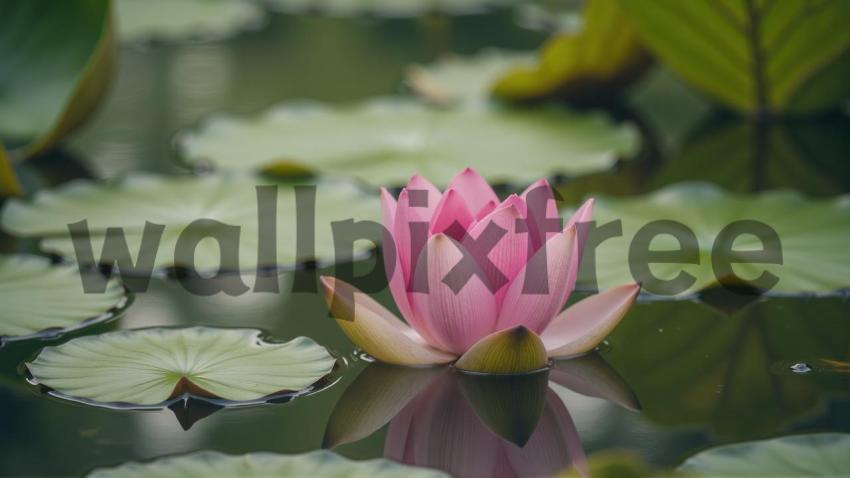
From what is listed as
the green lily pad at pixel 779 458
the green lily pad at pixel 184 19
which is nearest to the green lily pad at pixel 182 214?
the green lily pad at pixel 779 458

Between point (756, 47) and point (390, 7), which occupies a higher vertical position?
point (390, 7)

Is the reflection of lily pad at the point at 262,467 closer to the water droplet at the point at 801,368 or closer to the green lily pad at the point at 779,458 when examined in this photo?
the green lily pad at the point at 779,458

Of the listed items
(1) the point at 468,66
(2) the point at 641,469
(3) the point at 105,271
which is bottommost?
(2) the point at 641,469

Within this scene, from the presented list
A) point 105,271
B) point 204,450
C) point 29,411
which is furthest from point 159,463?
point 105,271

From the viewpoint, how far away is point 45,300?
4.64ft

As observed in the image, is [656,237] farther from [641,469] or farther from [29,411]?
[29,411]

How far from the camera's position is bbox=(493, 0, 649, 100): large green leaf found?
229cm

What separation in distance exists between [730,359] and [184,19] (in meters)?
2.40

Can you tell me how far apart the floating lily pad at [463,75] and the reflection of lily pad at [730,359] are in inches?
43.1

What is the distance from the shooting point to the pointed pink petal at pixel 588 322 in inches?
48.5

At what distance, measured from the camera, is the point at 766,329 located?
1.35 m

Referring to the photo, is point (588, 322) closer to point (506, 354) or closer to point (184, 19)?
point (506, 354)

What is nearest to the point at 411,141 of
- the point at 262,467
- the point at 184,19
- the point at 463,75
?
the point at 463,75

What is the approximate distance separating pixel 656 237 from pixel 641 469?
611 mm
